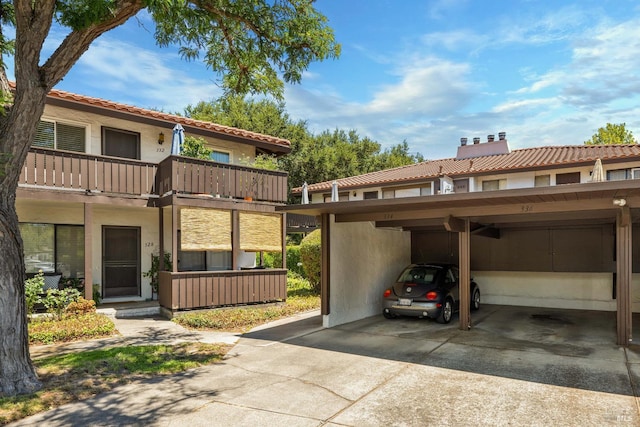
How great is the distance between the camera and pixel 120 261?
12.5 meters

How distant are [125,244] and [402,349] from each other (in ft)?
31.2

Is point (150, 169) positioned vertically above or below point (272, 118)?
below

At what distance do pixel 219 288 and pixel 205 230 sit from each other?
1707 mm

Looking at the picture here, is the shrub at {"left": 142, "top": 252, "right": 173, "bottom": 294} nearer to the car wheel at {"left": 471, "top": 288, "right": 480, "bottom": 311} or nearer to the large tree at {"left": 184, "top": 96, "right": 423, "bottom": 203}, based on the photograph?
the car wheel at {"left": 471, "top": 288, "right": 480, "bottom": 311}

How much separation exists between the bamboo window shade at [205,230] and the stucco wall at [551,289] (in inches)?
347

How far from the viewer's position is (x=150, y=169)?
1166 centimetres

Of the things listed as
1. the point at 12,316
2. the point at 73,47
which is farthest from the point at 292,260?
the point at 73,47

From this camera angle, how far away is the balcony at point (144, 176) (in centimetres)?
984

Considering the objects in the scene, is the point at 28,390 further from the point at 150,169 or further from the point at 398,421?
the point at 150,169

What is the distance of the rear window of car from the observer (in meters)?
10.3

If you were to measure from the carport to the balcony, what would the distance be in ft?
10.6

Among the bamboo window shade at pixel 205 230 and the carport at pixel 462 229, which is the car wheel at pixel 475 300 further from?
the bamboo window shade at pixel 205 230

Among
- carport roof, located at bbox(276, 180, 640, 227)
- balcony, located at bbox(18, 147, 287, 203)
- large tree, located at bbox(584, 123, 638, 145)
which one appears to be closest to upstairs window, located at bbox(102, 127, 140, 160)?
balcony, located at bbox(18, 147, 287, 203)

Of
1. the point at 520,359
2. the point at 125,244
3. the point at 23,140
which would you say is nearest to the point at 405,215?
the point at 520,359
